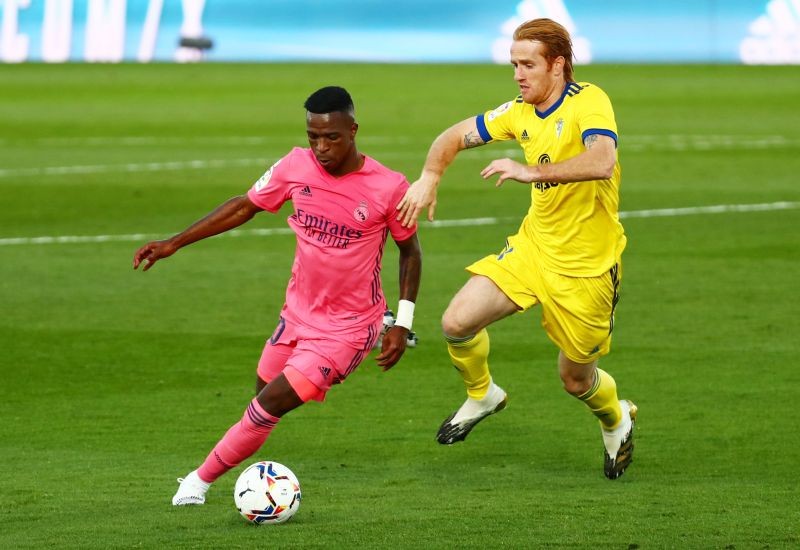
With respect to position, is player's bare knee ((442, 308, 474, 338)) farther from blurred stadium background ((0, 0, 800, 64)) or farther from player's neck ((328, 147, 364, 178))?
blurred stadium background ((0, 0, 800, 64))

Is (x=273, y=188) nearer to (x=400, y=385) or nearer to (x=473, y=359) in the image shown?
A: (x=473, y=359)

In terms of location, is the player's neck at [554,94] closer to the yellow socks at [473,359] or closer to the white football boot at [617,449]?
the yellow socks at [473,359]

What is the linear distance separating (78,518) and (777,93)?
101 feet

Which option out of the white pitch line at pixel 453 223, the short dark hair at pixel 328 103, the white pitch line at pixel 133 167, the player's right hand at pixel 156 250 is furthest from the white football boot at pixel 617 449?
the white pitch line at pixel 133 167

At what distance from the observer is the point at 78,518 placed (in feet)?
21.8

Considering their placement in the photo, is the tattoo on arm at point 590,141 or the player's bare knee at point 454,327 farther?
the player's bare knee at point 454,327

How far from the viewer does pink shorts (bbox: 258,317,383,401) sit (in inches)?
264

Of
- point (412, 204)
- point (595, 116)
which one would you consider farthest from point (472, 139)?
point (412, 204)

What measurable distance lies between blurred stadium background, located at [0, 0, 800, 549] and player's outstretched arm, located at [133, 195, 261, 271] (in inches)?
43.5

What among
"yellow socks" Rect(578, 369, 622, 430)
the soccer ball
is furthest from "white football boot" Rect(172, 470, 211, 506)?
"yellow socks" Rect(578, 369, 622, 430)

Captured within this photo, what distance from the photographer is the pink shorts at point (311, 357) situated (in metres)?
6.71

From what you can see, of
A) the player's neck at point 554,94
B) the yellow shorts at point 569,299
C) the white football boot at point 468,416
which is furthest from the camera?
the white football boot at point 468,416

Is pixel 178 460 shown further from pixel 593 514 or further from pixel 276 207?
pixel 593 514

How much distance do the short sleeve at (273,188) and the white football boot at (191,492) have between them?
1.24 m
